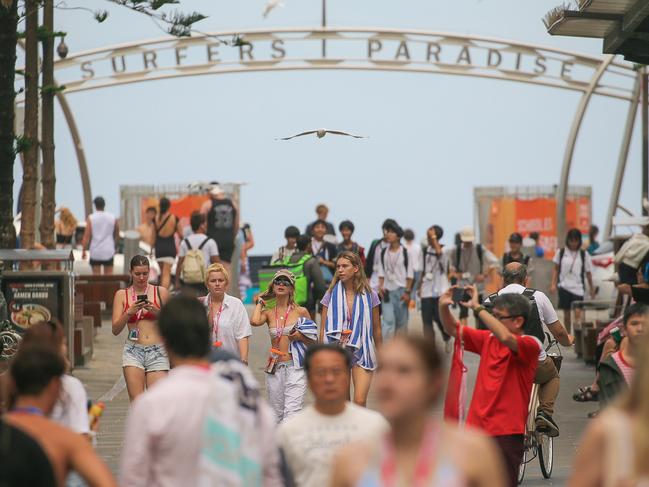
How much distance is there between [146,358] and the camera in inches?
488

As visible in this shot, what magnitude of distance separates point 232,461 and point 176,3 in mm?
13823

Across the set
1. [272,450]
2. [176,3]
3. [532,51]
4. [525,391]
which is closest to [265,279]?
[176,3]

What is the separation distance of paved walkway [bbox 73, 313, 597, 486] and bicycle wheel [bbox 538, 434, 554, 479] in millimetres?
72

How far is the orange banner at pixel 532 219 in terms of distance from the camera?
3719 centimetres

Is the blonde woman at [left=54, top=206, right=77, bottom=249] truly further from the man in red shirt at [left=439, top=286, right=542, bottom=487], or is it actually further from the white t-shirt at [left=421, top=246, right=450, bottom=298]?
the man in red shirt at [left=439, top=286, right=542, bottom=487]

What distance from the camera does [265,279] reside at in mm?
18859

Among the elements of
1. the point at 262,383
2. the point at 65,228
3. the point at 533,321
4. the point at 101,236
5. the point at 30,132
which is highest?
the point at 30,132

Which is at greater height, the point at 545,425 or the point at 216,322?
the point at 216,322

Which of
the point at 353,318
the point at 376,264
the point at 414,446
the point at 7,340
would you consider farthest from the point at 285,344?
the point at 376,264

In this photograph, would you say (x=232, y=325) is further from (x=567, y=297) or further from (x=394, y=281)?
(x=567, y=297)

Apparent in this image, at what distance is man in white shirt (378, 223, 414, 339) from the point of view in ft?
68.0

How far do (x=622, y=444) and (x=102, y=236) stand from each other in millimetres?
22342

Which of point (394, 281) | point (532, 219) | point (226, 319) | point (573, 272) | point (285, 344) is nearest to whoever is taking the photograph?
point (226, 319)

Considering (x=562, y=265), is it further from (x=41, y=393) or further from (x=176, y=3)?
(x=41, y=393)
